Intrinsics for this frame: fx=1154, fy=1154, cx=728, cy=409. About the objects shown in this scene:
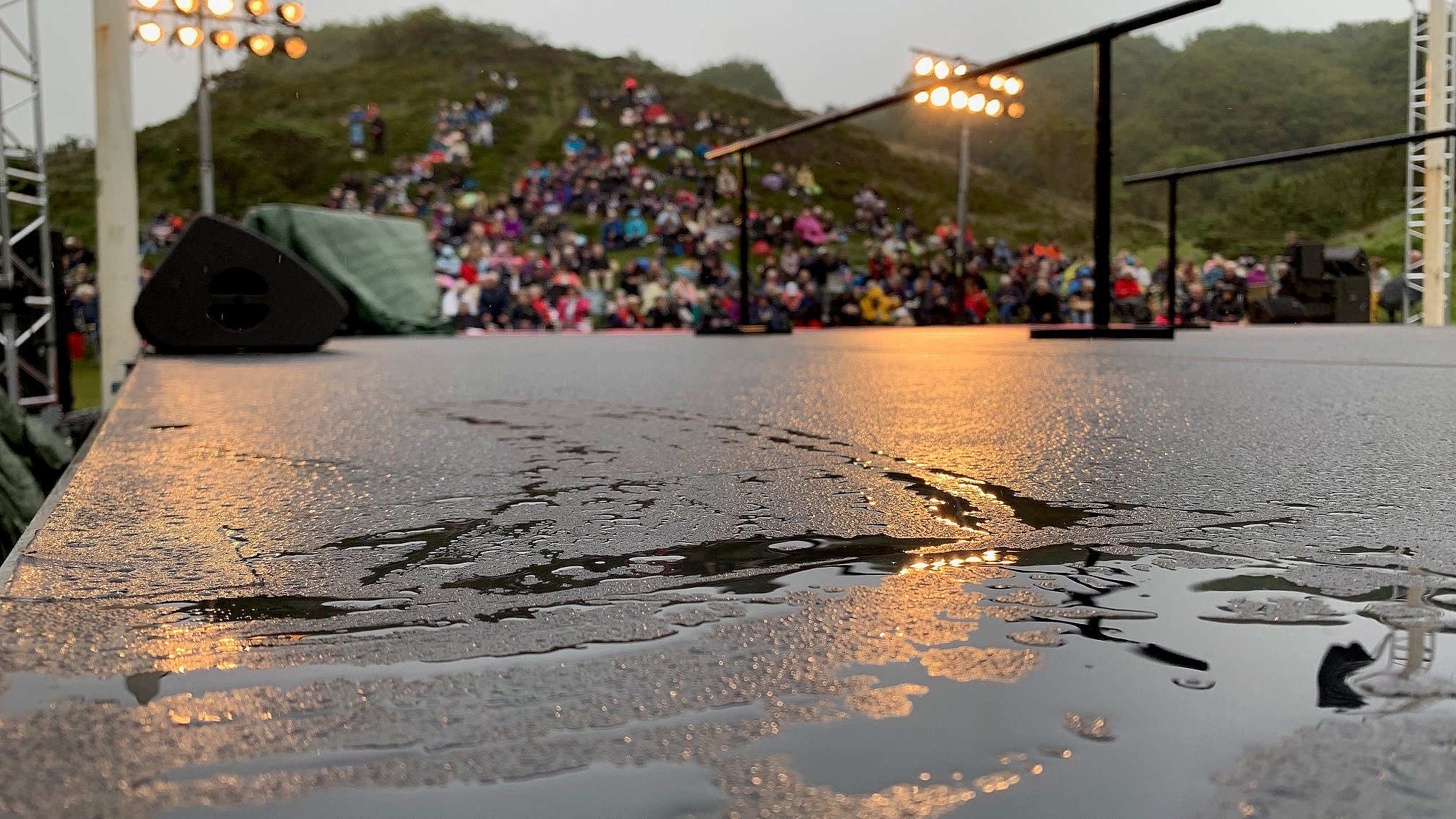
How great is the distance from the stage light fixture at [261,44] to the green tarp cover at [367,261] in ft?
5.72

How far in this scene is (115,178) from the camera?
803 cm

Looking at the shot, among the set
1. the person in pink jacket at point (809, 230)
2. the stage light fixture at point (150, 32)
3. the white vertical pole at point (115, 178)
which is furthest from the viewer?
the person in pink jacket at point (809, 230)

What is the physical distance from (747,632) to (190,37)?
10.6m

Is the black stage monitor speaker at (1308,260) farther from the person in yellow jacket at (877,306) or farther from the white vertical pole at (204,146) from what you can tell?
the white vertical pole at (204,146)

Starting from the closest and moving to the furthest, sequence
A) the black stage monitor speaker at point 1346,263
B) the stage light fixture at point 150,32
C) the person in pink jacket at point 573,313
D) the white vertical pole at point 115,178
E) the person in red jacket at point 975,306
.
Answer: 1. the white vertical pole at point 115,178
2. the stage light fixture at point 150,32
3. the black stage monitor speaker at point 1346,263
4. the person in red jacket at point 975,306
5. the person in pink jacket at point 573,313

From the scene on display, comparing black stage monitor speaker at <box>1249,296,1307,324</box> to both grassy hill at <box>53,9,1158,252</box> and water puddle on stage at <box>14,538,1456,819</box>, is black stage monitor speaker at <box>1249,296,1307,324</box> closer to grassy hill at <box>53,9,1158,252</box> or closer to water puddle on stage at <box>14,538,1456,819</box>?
water puddle on stage at <box>14,538,1456,819</box>

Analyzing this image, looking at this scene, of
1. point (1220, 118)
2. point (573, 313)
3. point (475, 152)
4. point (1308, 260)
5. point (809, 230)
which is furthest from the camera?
point (1220, 118)

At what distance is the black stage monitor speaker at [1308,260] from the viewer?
1364 centimetres

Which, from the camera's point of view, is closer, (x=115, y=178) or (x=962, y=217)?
(x=115, y=178)

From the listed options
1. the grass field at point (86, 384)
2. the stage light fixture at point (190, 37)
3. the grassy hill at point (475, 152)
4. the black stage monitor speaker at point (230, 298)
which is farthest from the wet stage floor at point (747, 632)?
the grassy hill at point (475, 152)

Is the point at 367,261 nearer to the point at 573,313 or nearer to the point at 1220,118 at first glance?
the point at 573,313

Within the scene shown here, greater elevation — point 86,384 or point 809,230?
point 809,230

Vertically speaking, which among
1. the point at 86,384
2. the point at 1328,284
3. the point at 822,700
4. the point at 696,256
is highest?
the point at 696,256

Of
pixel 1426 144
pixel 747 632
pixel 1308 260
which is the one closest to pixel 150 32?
pixel 747 632
